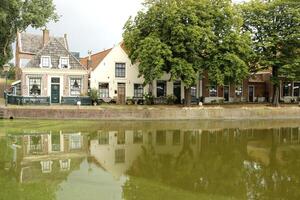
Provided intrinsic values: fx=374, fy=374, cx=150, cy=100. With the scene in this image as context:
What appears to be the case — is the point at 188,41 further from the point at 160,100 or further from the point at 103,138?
the point at 103,138

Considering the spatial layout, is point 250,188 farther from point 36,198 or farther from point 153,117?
point 153,117

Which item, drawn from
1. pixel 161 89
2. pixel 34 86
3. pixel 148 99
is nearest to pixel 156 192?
pixel 34 86

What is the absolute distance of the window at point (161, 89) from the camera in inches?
1555

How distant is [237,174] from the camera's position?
1114cm

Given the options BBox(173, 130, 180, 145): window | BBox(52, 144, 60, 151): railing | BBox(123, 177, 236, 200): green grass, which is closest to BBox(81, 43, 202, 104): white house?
BBox(173, 130, 180, 145): window

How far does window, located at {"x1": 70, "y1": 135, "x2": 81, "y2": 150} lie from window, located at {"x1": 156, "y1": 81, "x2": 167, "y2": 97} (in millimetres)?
20932

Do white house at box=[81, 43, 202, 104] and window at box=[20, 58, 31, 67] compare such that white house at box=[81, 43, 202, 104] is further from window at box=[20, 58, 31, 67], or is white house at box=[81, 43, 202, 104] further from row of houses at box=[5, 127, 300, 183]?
row of houses at box=[5, 127, 300, 183]

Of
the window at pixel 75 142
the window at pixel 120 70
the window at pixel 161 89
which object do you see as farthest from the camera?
the window at pixel 161 89

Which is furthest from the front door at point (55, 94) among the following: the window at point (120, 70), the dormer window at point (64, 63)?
the window at point (120, 70)

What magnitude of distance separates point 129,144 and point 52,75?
19.3 m

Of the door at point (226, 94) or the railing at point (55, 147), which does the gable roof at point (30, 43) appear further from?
the railing at point (55, 147)

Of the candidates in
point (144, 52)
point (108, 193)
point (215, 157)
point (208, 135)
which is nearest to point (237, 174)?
point (215, 157)

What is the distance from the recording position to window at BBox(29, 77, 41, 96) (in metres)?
33.3

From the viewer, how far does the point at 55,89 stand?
112 ft
